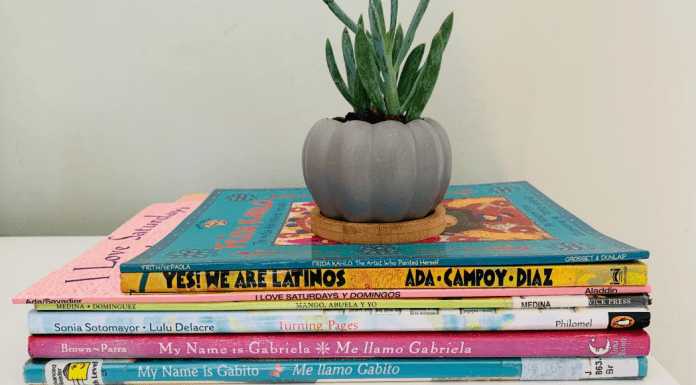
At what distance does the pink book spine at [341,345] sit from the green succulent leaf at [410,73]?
0.78ft

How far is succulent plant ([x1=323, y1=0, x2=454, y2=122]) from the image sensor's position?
52 cm

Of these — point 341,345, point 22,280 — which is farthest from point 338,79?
point 22,280

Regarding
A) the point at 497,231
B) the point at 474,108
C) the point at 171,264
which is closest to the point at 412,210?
the point at 497,231

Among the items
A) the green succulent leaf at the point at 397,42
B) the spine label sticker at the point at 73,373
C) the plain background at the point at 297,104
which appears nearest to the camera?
the spine label sticker at the point at 73,373

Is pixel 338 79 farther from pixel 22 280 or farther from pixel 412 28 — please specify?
pixel 22 280

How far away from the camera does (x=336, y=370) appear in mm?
478

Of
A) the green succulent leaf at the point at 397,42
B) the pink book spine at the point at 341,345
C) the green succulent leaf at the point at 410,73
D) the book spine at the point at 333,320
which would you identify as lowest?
the pink book spine at the point at 341,345

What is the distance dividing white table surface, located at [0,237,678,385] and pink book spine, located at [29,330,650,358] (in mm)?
31

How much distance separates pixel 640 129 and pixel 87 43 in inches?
33.3

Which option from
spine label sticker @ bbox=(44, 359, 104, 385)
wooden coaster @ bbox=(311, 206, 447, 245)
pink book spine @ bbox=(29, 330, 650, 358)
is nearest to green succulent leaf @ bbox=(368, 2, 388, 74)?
A: wooden coaster @ bbox=(311, 206, 447, 245)

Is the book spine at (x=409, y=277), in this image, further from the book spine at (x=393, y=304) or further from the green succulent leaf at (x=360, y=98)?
the green succulent leaf at (x=360, y=98)

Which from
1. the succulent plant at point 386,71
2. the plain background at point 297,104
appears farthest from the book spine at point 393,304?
the plain background at point 297,104

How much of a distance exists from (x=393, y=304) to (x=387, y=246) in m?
0.06

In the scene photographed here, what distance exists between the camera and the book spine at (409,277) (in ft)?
1.56
